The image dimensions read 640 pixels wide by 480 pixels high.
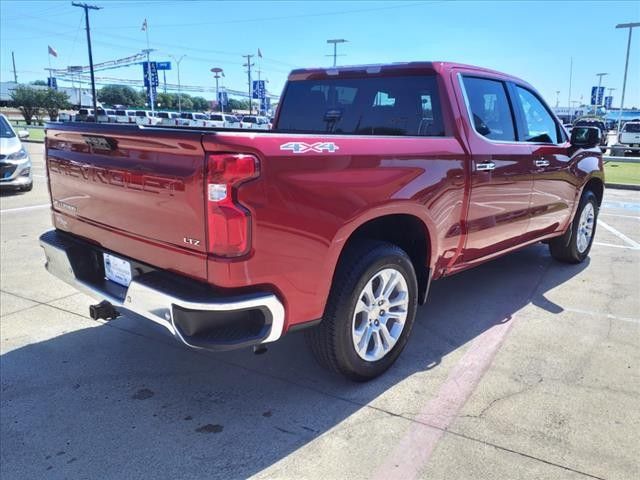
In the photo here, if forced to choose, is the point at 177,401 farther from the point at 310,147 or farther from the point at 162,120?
the point at 162,120

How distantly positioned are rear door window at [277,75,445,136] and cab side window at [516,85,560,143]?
1.21 meters

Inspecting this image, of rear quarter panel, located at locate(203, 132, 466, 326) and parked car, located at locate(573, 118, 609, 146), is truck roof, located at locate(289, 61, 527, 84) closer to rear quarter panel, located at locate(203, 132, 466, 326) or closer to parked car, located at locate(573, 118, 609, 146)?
rear quarter panel, located at locate(203, 132, 466, 326)

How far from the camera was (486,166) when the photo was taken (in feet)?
12.5

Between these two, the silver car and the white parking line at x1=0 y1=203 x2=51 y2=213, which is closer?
the white parking line at x1=0 y1=203 x2=51 y2=213

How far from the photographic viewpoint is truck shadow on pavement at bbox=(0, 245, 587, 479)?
2559 millimetres

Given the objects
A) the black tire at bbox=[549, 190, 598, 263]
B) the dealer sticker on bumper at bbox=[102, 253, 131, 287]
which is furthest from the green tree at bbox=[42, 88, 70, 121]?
the dealer sticker on bumper at bbox=[102, 253, 131, 287]

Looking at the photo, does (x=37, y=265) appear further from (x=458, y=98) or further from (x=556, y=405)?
(x=556, y=405)

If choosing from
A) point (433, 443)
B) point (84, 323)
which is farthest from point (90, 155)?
point (433, 443)

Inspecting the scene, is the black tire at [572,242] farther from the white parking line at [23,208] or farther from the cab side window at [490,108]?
the white parking line at [23,208]

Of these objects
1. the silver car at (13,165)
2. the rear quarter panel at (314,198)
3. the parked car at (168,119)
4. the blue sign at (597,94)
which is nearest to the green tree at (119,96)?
the parked car at (168,119)

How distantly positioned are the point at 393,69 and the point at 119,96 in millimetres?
105903

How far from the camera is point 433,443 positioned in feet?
8.84

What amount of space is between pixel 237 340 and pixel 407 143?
60.6 inches

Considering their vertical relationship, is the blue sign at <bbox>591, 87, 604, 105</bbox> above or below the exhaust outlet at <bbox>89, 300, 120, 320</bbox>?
above
